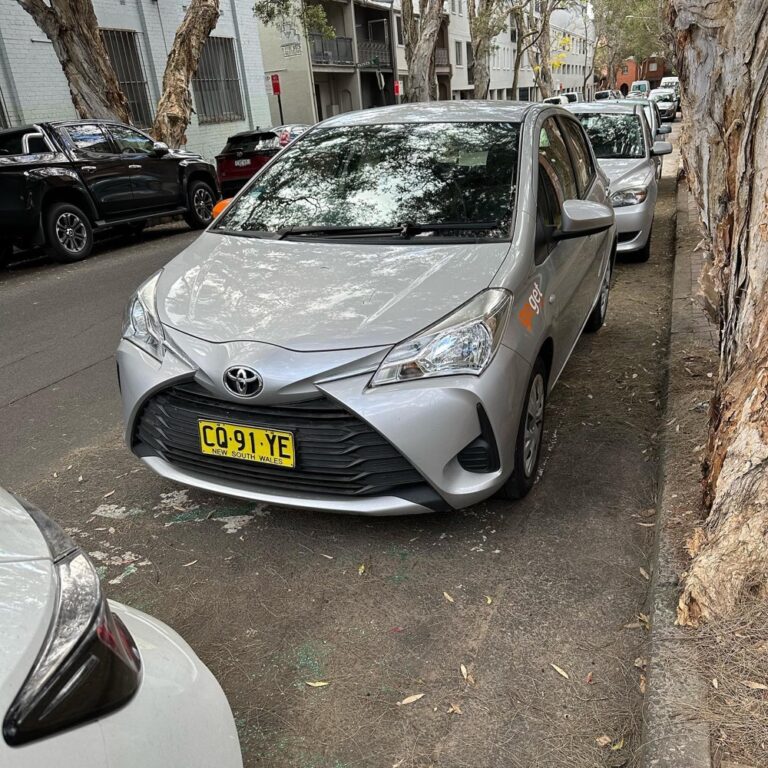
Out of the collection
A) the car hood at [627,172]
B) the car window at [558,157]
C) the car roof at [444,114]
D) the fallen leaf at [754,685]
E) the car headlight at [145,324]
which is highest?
the car roof at [444,114]

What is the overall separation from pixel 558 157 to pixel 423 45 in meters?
16.8

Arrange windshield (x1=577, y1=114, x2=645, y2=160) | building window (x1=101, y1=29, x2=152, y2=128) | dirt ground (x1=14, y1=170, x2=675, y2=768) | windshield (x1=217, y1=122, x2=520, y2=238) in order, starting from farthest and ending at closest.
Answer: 1. building window (x1=101, y1=29, x2=152, y2=128)
2. windshield (x1=577, y1=114, x2=645, y2=160)
3. windshield (x1=217, y1=122, x2=520, y2=238)
4. dirt ground (x1=14, y1=170, x2=675, y2=768)

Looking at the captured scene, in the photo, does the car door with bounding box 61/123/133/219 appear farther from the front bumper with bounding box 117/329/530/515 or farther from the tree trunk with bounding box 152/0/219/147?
the front bumper with bounding box 117/329/530/515

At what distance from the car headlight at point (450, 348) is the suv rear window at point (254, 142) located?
13.1m

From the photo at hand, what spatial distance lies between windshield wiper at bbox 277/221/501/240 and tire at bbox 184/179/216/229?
9040 mm

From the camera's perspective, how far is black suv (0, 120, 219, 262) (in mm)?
8992

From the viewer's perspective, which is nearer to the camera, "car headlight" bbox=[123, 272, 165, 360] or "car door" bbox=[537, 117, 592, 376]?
"car headlight" bbox=[123, 272, 165, 360]

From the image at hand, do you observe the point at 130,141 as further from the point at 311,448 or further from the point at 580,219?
the point at 311,448

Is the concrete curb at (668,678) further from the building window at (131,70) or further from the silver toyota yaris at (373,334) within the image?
the building window at (131,70)

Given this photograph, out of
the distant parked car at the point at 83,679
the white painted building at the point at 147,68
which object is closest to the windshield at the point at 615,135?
the distant parked car at the point at 83,679

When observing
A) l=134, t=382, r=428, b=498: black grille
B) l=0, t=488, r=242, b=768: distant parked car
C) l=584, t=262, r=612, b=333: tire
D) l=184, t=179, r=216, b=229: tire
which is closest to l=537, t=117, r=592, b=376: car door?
l=584, t=262, r=612, b=333: tire

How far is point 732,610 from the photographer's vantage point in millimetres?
2271

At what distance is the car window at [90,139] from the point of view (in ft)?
33.0

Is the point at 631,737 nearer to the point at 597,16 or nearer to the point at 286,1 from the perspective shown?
the point at 286,1
